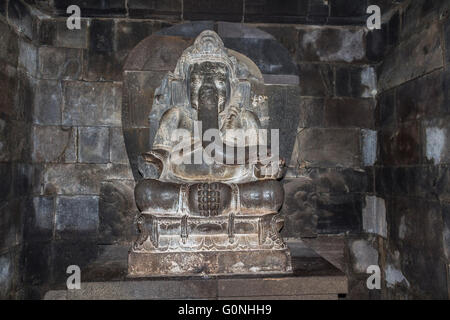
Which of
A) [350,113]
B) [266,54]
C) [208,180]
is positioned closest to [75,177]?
[208,180]

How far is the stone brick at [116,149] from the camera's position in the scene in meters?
5.14

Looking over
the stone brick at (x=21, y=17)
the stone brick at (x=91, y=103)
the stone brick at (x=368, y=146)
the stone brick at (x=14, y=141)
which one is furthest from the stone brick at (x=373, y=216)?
the stone brick at (x=21, y=17)

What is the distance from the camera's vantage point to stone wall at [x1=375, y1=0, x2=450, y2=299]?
13.0 ft

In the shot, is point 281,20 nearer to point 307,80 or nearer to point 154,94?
point 307,80

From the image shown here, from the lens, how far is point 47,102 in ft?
16.7

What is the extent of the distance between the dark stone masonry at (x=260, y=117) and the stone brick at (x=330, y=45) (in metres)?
0.02

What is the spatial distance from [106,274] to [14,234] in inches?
77.0

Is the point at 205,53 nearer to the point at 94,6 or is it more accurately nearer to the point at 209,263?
the point at 94,6

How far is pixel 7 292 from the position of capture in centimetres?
448

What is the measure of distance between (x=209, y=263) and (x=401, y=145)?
3.07 m

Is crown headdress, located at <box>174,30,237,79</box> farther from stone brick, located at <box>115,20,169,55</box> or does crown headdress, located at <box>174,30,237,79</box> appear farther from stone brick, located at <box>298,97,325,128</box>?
stone brick, located at <box>298,97,325,128</box>

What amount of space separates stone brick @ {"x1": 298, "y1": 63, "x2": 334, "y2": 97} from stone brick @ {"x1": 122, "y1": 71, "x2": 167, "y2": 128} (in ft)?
6.87

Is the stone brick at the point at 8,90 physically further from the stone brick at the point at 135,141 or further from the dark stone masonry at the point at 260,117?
the stone brick at the point at 135,141

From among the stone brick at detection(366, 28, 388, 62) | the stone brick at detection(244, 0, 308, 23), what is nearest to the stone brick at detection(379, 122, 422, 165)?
the stone brick at detection(366, 28, 388, 62)
